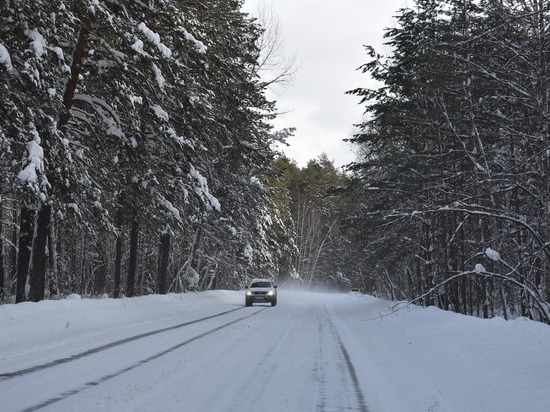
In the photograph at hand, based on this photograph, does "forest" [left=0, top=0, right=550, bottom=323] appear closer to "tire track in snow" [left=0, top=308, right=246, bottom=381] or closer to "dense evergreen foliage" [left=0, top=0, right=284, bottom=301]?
→ "dense evergreen foliage" [left=0, top=0, right=284, bottom=301]

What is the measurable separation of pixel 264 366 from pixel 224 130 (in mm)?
12489

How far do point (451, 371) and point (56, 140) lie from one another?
30.9 feet

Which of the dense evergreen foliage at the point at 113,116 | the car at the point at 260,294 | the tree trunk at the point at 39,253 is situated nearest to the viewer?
the dense evergreen foliage at the point at 113,116

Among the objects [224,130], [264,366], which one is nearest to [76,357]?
[264,366]

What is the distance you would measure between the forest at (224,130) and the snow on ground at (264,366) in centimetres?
150

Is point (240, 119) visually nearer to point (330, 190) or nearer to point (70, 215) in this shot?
point (330, 190)

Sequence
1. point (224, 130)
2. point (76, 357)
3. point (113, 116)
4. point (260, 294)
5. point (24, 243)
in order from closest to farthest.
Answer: point (76, 357) < point (24, 243) < point (113, 116) < point (224, 130) < point (260, 294)

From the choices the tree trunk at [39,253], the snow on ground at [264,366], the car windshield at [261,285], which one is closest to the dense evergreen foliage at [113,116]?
the tree trunk at [39,253]

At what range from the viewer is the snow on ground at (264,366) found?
18.0 feet

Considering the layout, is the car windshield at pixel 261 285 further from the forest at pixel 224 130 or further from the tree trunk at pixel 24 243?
the tree trunk at pixel 24 243

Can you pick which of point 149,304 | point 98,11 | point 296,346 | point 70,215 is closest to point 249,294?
point 149,304

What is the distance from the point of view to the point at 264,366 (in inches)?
307

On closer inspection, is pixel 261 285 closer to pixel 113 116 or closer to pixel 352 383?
pixel 113 116

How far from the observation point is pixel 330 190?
2103cm
